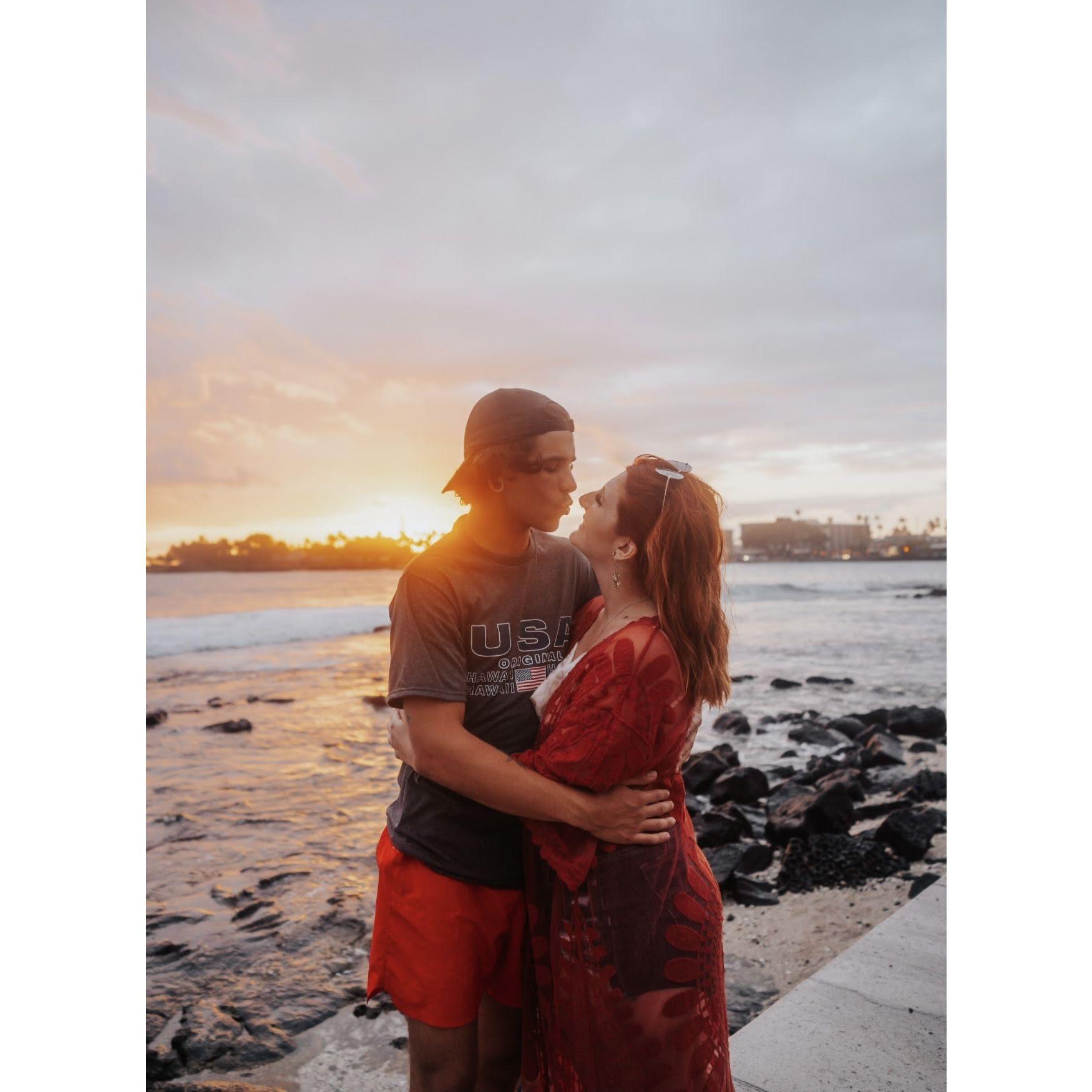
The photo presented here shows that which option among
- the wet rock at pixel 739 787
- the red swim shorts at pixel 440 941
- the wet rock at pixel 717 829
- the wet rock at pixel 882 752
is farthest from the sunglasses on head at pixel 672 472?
the wet rock at pixel 882 752

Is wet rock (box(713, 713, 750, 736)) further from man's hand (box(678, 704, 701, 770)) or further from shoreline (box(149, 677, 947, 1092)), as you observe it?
man's hand (box(678, 704, 701, 770))

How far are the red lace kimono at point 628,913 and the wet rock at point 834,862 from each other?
4020mm

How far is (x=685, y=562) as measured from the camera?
2.14 metres

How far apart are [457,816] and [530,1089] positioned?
80cm

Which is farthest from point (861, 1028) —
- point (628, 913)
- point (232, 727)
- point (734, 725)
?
point (232, 727)

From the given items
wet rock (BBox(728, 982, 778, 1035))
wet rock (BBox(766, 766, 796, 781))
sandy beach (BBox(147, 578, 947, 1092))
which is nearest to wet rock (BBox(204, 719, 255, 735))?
sandy beach (BBox(147, 578, 947, 1092))

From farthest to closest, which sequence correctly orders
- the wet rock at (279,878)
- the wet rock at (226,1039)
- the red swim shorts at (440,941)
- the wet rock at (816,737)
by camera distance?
the wet rock at (816,737) → the wet rock at (279,878) → the wet rock at (226,1039) → the red swim shorts at (440,941)

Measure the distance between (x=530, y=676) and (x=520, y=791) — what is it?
1.41ft

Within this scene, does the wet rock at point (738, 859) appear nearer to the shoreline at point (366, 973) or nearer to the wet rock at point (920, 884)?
the shoreline at point (366, 973)

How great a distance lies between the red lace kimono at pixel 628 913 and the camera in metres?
2.03
